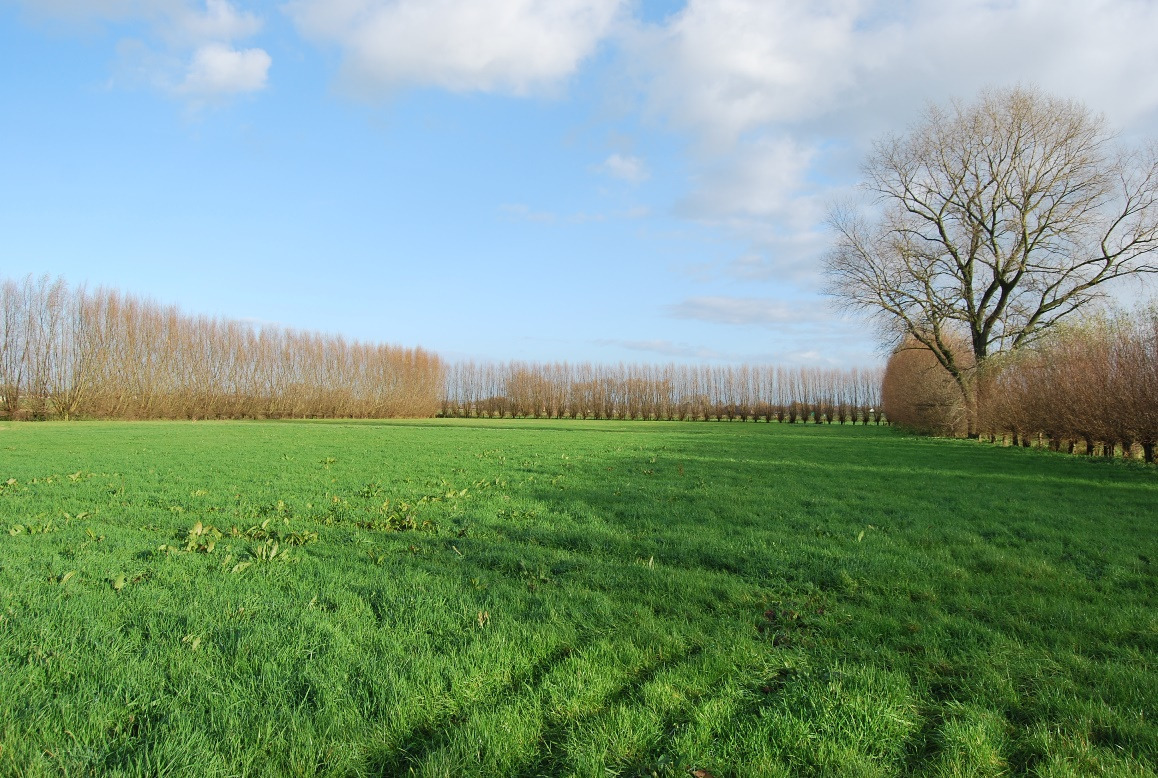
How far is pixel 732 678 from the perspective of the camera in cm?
295

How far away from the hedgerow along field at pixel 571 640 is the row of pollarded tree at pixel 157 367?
40.6m

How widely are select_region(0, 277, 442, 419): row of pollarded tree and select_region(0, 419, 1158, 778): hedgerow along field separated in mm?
40619

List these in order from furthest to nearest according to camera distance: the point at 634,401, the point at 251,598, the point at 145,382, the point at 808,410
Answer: the point at 634,401, the point at 808,410, the point at 145,382, the point at 251,598

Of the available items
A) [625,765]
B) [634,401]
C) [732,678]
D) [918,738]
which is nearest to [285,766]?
Answer: [625,765]

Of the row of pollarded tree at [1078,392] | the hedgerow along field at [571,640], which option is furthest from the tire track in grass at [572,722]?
the row of pollarded tree at [1078,392]

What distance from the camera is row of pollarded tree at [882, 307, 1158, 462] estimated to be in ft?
46.7

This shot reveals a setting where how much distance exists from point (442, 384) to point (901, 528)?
7026 centimetres

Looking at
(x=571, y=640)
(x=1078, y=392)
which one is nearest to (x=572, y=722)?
(x=571, y=640)

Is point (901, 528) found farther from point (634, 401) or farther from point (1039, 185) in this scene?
point (634, 401)

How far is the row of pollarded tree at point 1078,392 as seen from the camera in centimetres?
1423

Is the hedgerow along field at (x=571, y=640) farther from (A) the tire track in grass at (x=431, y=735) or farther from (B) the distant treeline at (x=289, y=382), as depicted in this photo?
(B) the distant treeline at (x=289, y=382)

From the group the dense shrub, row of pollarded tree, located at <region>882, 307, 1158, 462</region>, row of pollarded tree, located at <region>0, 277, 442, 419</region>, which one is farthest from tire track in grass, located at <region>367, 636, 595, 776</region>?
row of pollarded tree, located at <region>0, 277, 442, 419</region>

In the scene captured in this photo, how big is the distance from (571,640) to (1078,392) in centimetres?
1894

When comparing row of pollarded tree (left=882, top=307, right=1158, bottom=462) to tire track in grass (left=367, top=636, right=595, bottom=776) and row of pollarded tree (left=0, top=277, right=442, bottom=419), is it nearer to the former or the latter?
tire track in grass (left=367, top=636, right=595, bottom=776)
